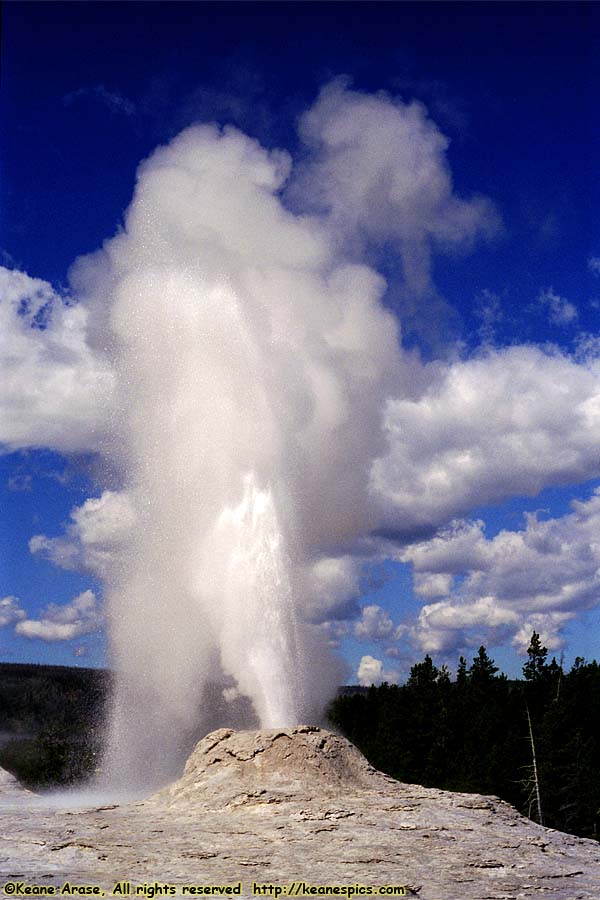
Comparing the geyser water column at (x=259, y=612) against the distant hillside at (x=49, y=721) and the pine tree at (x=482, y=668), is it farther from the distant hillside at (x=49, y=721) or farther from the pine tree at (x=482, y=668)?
the pine tree at (x=482, y=668)

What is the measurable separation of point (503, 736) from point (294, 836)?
45.1 metres

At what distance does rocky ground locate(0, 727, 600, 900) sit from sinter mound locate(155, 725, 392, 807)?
0.03 metres

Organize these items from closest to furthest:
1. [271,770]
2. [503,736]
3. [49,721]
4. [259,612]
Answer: [271,770]
[259,612]
[503,736]
[49,721]

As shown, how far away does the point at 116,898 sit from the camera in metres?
10.6

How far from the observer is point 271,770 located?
55.5 ft

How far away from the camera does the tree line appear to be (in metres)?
43.4

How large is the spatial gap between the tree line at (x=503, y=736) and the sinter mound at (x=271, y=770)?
23208mm

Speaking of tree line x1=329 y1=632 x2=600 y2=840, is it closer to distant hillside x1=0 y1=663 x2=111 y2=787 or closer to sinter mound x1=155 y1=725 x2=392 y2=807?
distant hillside x1=0 y1=663 x2=111 y2=787

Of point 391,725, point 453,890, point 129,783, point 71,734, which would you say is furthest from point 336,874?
point 391,725

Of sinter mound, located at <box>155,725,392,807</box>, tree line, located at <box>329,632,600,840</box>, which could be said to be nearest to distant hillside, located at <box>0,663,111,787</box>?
sinter mound, located at <box>155,725,392,807</box>

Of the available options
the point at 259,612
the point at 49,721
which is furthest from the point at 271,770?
the point at 49,721

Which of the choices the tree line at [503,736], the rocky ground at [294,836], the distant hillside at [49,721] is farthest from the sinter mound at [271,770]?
the tree line at [503,736]

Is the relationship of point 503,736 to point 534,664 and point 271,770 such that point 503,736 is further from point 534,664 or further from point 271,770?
point 271,770

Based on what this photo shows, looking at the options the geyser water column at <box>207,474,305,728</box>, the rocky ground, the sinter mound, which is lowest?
the rocky ground
